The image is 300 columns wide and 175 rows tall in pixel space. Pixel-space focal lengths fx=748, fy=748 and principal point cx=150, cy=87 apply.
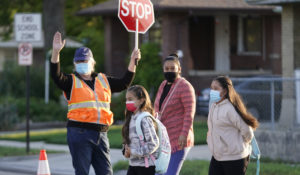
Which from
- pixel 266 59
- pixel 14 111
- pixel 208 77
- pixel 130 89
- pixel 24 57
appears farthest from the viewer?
pixel 266 59

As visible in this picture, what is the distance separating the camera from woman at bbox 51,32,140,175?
8.05 m

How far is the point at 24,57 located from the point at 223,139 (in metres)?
9.56

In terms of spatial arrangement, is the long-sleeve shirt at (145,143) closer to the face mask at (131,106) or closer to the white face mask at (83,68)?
the face mask at (131,106)

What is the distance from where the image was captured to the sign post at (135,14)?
942cm

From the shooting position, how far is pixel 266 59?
103 feet

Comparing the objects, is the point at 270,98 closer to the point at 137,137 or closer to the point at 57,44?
the point at 137,137

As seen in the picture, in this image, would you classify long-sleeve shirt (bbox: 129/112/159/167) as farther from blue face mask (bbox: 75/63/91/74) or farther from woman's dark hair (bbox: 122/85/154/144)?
blue face mask (bbox: 75/63/91/74)

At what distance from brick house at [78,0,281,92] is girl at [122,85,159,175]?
67.5 ft

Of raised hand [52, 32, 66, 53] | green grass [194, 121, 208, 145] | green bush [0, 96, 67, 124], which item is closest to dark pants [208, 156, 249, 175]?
raised hand [52, 32, 66, 53]

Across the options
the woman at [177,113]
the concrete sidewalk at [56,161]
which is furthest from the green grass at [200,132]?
the woman at [177,113]

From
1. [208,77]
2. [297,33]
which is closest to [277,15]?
[208,77]

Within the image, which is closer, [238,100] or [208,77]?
[238,100]

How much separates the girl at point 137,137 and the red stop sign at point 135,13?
5.74 feet

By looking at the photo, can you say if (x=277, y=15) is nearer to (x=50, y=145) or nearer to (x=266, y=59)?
(x=266, y=59)
